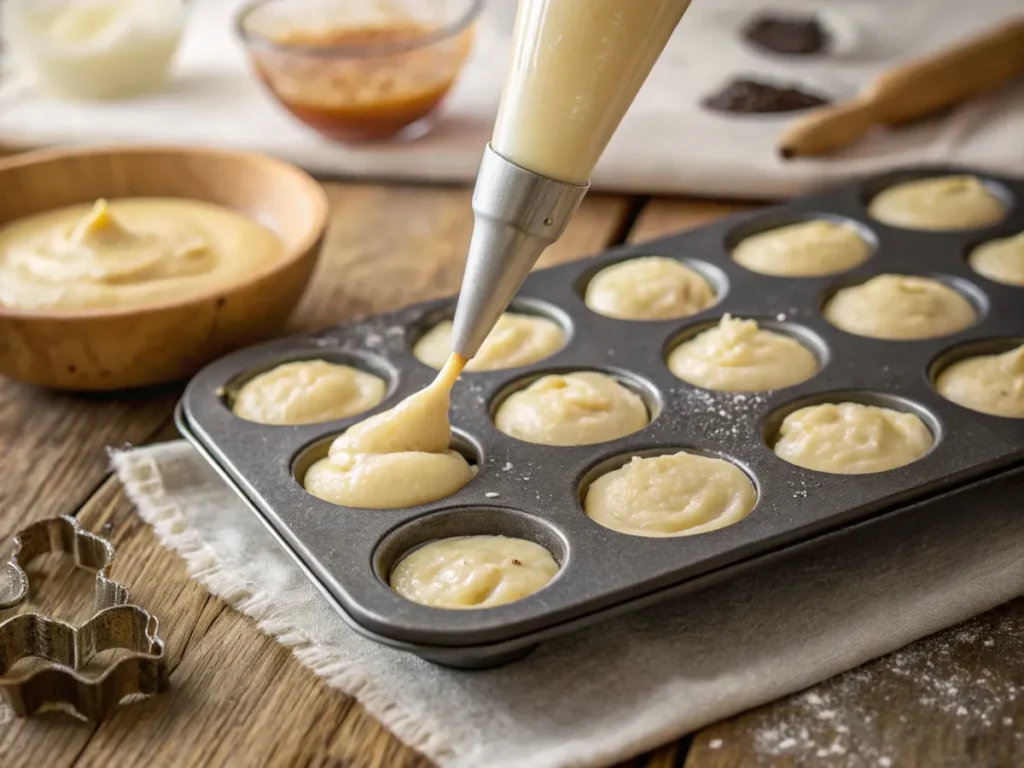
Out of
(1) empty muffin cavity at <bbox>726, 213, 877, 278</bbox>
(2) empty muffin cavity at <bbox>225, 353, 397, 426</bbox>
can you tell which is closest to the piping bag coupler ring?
(2) empty muffin cavity at <bbox>225, 353, 397, 426</bbox>

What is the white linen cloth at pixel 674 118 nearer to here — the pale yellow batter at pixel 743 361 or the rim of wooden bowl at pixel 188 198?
the rim of wooden bowl at pixel 188 198

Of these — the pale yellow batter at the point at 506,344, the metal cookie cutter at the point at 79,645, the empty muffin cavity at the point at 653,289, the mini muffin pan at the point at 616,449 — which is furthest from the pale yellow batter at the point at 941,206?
the metal cookie cutter at the point at 79,645

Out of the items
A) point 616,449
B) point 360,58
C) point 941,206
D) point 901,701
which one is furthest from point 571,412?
point 360,58

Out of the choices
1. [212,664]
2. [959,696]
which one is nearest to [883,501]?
[959,696]

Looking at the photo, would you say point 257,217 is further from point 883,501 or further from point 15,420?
point 883,501

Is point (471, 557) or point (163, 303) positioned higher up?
point (471, 557)

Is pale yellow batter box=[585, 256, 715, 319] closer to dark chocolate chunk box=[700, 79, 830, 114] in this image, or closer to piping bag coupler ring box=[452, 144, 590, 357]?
piping bag coupler ring box=[452, 144, 590, 357]

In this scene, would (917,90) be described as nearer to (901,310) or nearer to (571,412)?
(901,310)
